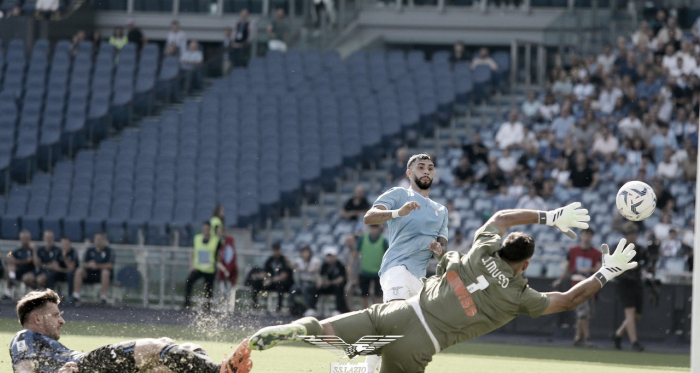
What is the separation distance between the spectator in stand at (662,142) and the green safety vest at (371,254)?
6.01m

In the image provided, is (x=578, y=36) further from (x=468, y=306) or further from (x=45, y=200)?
(x=468, y=306)

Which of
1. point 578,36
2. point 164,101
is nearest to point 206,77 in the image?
point 164,101

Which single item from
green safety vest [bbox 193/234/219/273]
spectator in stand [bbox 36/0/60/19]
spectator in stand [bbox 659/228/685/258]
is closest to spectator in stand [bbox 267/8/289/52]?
spectator in stand [bbox 36/0/60/19]

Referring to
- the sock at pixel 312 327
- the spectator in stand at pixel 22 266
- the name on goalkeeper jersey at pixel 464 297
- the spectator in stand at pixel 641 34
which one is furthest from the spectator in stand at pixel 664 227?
the sock at pixel 312 327

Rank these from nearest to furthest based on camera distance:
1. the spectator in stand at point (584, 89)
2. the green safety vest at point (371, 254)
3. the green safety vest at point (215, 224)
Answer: the green safety vest at point (371, 254), the green safety vest at point (215, 224), the spectator in stand at point (584, 89)

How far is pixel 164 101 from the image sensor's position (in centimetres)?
2492

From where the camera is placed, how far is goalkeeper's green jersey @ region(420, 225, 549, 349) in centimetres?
721

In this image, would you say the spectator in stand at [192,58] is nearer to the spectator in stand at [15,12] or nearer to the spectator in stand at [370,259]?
the spectator in stand at [15,12]

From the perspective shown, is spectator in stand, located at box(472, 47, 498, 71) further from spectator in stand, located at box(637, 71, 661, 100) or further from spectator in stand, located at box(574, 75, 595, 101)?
spectator in stand, located at box(637, 71, 661, 100)

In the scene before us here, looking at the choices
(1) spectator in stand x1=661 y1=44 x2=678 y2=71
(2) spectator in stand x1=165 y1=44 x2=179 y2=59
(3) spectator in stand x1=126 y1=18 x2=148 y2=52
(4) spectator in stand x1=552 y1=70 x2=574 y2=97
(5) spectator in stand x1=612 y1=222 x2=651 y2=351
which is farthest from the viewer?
(3) spectator in stand x1=126 y1=18 x2=148 y2=52

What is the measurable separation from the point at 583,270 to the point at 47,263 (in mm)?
9839

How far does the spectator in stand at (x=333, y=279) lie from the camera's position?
17.7m

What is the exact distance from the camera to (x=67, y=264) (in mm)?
19016

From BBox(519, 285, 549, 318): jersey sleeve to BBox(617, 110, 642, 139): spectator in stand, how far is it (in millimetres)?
13382
